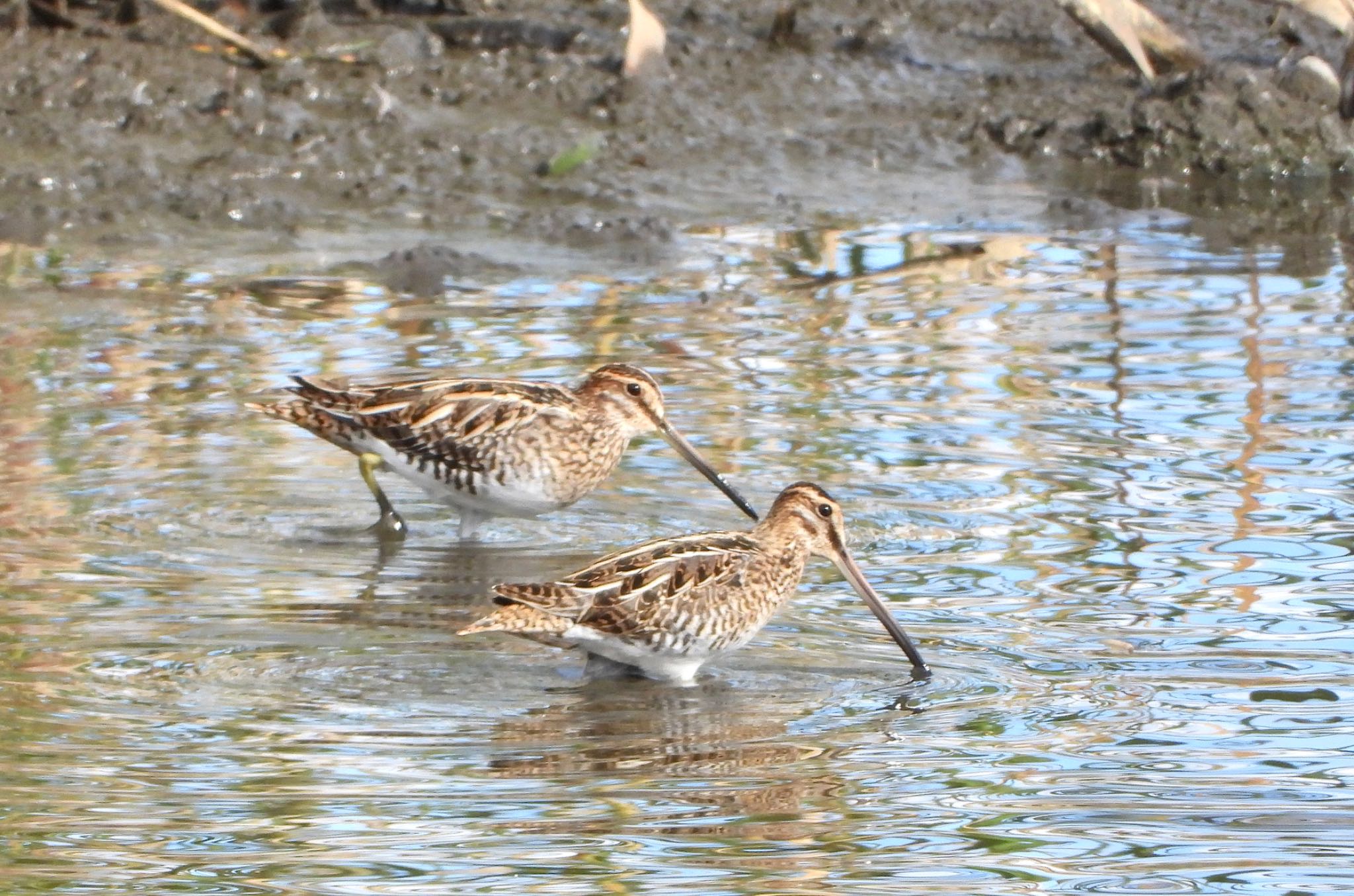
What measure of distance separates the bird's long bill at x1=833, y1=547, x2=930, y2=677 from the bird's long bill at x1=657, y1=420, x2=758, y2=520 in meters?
0.64

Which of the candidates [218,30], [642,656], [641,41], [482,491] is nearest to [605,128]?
[641,41]

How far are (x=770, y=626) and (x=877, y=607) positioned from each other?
480 mm

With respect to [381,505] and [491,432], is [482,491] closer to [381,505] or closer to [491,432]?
[491,432]

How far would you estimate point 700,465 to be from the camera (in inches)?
284

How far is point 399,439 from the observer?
7133 millimetres

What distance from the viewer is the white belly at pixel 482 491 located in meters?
7.04

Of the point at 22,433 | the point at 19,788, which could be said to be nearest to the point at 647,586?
the point at 19,788

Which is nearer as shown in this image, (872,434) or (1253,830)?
(1253,830)

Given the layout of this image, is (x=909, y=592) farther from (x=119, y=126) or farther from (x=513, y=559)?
(x=119, y=126)

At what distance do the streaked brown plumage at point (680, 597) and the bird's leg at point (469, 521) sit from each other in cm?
131

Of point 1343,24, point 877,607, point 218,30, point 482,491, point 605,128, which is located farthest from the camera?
point 605,128

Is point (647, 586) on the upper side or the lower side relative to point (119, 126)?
lower

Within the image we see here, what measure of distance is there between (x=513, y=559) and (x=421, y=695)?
1488 mm

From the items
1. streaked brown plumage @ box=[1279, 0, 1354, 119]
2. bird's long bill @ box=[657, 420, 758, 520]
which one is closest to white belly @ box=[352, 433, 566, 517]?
bird's long bill @ box=[657, 420, 758, 520]
